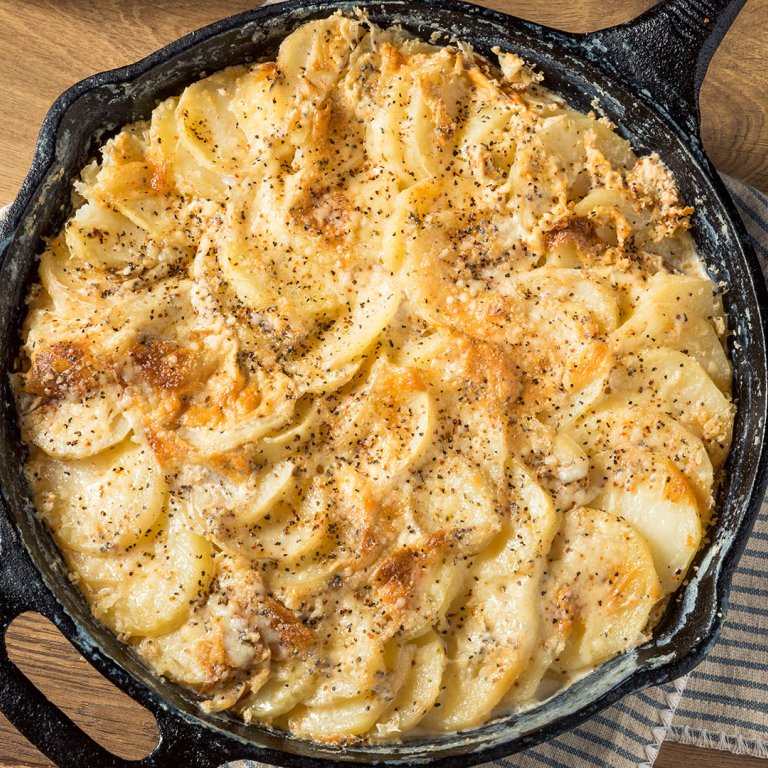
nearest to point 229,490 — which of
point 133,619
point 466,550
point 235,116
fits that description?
point 133,619

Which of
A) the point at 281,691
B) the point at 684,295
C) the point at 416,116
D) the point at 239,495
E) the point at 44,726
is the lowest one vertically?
Answer: the point at 281,691

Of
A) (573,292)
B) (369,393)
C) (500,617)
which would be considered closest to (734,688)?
(500,617)

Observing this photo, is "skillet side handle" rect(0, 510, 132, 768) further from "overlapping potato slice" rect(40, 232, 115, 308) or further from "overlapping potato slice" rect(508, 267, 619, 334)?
"overlapping potato slice" rect(508, 267, 619, 334)

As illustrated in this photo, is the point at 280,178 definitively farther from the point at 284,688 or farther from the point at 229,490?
the point at 284,688

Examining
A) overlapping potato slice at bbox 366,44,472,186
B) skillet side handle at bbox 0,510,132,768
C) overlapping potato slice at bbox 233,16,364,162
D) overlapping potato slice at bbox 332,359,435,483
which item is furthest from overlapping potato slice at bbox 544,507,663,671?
overlapping potato slice at bbox 233,16,364,162

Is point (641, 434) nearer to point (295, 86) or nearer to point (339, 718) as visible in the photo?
point (339, 718)
